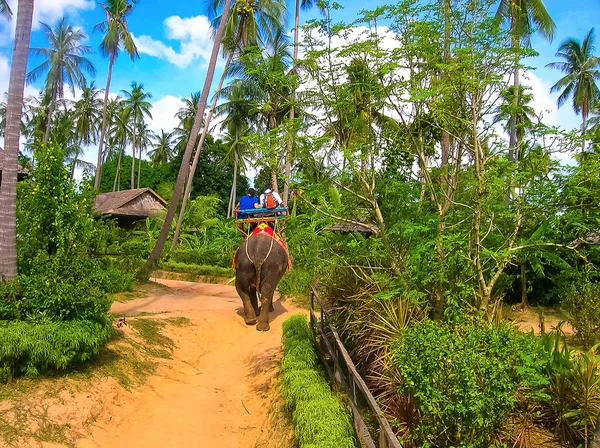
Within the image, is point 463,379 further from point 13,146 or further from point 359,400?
point 13,146

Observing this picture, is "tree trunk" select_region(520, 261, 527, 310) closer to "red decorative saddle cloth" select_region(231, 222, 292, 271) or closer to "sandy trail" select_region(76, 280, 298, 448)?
"sandy trail" select_region(76, 280, 298, 448)

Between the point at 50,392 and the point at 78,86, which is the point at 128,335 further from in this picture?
the point at 78,86

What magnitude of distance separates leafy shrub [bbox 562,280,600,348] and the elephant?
5.38m

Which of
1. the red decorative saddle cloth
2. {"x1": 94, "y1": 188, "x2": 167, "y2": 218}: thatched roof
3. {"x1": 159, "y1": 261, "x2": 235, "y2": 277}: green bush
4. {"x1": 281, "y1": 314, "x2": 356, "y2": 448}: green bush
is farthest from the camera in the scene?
{"x1": 94, "y1": 188, "x2": 167, "y2": 218}: thatched roof

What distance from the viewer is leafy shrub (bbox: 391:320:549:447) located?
3637 mm

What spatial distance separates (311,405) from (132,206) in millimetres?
24885

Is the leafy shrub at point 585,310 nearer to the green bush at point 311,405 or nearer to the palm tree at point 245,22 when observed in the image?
the green bush at point 311,405

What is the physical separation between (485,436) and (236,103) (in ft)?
91.0

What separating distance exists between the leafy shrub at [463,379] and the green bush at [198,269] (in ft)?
52.5

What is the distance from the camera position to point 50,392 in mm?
5504

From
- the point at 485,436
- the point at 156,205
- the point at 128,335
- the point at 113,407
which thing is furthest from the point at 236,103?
the point at 485,436

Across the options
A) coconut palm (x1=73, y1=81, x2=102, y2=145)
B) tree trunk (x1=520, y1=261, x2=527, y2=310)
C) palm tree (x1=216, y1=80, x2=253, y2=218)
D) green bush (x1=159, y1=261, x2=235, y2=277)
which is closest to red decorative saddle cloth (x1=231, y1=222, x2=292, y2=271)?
tree trunk (x1=520, y1=261, x2=527, y2=310)

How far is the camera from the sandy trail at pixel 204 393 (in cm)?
572

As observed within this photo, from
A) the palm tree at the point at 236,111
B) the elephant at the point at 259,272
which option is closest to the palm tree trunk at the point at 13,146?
the elephant at the point at 259,272
